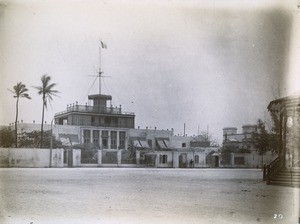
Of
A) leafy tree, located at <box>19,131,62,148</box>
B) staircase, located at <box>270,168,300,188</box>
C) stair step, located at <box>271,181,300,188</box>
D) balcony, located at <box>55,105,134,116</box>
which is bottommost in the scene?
stair step, located at <box>271,181,300,188</box>

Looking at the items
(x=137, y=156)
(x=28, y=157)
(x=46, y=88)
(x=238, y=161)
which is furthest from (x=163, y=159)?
(x=46, y=88)

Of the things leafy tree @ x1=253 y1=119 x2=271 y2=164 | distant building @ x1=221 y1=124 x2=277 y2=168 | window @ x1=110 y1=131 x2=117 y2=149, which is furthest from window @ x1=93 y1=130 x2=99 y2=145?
leafy tree @ x1=253 y1=119 x2=271 y2=164

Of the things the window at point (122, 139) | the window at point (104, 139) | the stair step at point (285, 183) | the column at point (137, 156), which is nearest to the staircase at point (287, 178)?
the stair step at point (285, 183)

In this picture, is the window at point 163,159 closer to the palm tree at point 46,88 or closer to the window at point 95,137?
the window at point 95,137

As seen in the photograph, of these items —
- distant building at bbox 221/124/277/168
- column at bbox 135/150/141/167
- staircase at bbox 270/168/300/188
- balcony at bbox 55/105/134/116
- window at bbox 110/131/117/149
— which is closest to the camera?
staircase at bbox 270/168/300/188

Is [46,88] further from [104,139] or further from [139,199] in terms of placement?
[139,199]

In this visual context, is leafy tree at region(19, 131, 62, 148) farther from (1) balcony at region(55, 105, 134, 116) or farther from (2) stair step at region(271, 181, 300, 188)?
(2) stair step at region(271, 181, 300, 188)

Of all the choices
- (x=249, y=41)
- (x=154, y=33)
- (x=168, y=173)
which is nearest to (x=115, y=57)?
(x=154, y=33)
